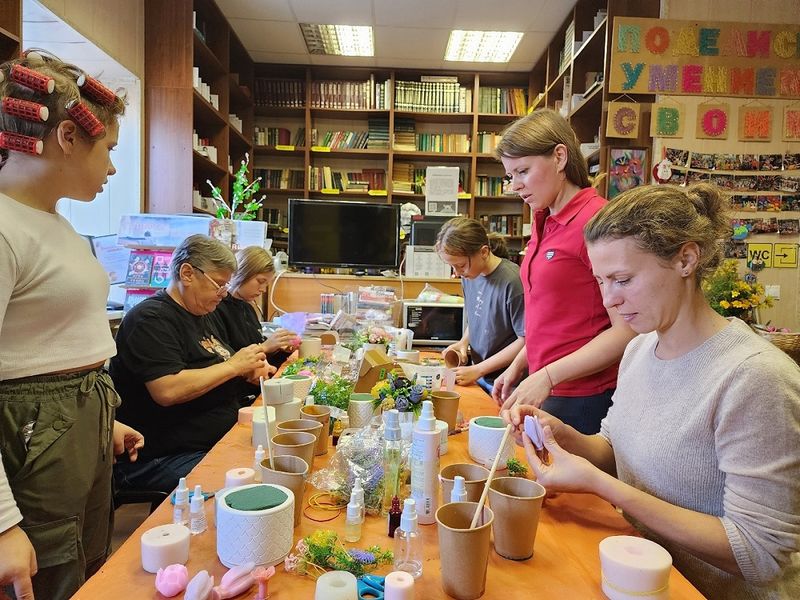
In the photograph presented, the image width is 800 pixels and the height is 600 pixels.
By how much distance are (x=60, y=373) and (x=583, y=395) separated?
1.34 meters

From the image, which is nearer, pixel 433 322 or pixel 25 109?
pixel 25 109

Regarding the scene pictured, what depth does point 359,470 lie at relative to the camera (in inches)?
43.3

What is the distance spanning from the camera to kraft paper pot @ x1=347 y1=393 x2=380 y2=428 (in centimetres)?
149

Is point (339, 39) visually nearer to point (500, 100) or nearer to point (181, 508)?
point (500, 100)

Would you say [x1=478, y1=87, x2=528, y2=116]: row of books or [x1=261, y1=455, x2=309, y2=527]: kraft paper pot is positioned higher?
[x1=478, y1=87, x2=528, y2=116]: row of books

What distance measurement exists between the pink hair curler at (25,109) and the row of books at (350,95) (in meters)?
5.10

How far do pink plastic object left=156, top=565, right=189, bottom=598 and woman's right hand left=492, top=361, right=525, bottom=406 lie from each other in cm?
122

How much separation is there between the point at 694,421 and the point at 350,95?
5.62m

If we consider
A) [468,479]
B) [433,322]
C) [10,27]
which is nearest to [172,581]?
[468,479]

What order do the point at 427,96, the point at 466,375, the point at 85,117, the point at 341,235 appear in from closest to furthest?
the point at 85,117 → the point at 466,375 → the point at 341,235 → the point at 427,96

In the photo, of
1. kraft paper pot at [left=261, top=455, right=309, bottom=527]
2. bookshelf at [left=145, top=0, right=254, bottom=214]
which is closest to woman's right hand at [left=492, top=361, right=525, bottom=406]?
kraft paper pot at [left=261, top=455, right=309, bottom=527]

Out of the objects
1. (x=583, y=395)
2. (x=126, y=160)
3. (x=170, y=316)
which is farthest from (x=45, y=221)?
(x=126, y=160)

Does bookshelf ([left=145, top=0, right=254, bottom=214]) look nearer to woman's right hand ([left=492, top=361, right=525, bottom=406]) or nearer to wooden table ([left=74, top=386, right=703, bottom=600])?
woman's right hand ([left=492, top=361, right=525, bottom=406])

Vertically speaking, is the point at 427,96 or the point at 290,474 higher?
the point at 427,96
